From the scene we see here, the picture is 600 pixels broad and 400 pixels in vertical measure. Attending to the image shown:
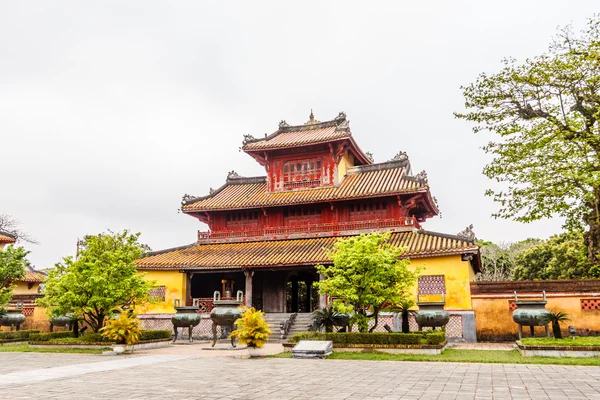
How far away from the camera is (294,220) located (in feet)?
85.4

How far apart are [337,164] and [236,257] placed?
7.74 metres

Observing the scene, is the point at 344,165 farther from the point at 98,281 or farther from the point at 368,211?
the point at 98,281

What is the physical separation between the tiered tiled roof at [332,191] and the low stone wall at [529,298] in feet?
19.2

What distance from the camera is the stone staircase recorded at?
A: 67.6 ft

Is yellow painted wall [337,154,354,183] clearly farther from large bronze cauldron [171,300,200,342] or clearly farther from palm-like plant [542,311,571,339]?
palm-like plant [542,311,571,339]

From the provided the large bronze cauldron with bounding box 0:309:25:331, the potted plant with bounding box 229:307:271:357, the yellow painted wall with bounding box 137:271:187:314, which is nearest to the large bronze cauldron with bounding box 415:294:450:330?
the potted plant with bounding box 229:307:271:357

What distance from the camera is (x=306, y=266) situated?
22625mm

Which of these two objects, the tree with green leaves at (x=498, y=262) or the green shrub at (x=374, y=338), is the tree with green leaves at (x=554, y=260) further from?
the green shrub at (x=374, y=338)

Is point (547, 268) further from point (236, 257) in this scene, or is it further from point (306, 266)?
point (236, 257)

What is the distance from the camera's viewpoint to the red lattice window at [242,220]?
26875mm

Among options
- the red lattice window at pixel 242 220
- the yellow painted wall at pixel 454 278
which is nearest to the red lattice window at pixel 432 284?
the yellow painted wall at pixel 454 278

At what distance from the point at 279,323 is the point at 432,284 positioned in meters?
7.24

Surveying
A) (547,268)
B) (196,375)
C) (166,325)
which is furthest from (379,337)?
(547,268)

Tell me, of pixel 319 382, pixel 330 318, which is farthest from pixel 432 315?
pixel 319 382
